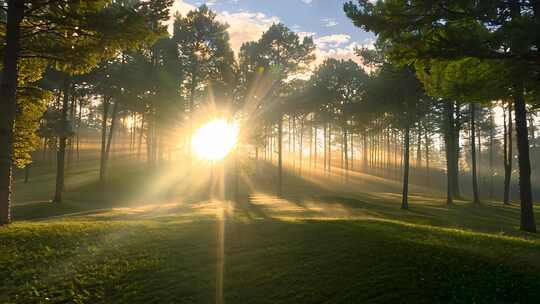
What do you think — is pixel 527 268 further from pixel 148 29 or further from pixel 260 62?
pixel 260 62

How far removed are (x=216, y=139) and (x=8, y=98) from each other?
1177 inches

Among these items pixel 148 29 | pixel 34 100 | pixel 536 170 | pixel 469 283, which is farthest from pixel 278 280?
pixel 536 170

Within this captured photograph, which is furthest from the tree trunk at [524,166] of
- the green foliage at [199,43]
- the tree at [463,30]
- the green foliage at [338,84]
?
the green foliage at [338,84]

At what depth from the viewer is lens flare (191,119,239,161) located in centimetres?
3644

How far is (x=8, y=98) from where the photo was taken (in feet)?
38.4

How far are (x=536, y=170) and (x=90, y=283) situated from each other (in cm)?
9220

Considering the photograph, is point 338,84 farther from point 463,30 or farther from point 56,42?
point 56,42

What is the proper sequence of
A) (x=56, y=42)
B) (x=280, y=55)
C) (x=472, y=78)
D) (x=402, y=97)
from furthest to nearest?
(x=280, y=55)
(x=402, y=97)
(x=472, y=78)
(x=56, y=42)

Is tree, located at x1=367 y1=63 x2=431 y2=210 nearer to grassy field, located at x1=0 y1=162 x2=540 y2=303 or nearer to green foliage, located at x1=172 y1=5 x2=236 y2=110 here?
grassy field, located at x1=0 y1=162 x2=540 y2=303

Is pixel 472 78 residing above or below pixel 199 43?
below

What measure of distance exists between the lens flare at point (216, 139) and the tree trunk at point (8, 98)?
77.1 ft

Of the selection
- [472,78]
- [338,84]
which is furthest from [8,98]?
[338,84]

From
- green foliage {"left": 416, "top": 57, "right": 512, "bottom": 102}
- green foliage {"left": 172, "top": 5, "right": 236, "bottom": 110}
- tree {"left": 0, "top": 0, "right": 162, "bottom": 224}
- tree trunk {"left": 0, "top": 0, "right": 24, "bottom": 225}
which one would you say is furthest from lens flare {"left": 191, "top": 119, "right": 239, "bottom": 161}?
tree trunk {"left": 0, "top": 0, "right": 24, "bottom": 225}

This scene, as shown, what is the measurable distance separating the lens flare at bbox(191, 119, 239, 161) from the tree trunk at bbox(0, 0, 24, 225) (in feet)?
77.1
